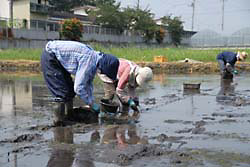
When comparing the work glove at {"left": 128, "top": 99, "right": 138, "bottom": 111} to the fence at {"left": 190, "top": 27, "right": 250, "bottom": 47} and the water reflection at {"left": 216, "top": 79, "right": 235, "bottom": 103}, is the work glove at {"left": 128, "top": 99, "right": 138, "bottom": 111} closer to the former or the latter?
the water reflection at {"left": 216, "top": 79, "right": 235, "bottom": 103}

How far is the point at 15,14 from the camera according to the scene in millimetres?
50312

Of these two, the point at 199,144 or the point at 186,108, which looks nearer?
the point at 199,144

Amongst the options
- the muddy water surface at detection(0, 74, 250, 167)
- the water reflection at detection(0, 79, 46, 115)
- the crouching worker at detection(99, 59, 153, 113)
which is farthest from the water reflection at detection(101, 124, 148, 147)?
the water reflection at detection(0, 79, 46, 115)

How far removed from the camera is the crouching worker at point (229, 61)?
1345cm

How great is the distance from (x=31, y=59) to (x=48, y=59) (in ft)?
53.4

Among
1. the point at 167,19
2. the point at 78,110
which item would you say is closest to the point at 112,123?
the point at 78,110

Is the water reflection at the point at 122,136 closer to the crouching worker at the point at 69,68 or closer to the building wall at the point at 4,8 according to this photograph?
the crouching worker at the point at 69,68

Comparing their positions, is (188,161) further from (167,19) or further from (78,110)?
(167,19)

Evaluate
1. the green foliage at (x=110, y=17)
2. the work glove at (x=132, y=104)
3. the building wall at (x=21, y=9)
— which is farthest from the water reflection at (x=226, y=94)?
the building wall at (x=21, y=9)

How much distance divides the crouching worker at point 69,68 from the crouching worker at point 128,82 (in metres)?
0.74

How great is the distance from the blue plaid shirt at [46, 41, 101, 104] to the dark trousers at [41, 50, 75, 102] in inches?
3.9

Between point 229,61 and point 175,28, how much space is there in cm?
4848

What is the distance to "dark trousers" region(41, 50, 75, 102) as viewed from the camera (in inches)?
219

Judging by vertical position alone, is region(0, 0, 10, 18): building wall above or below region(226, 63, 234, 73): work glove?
above
